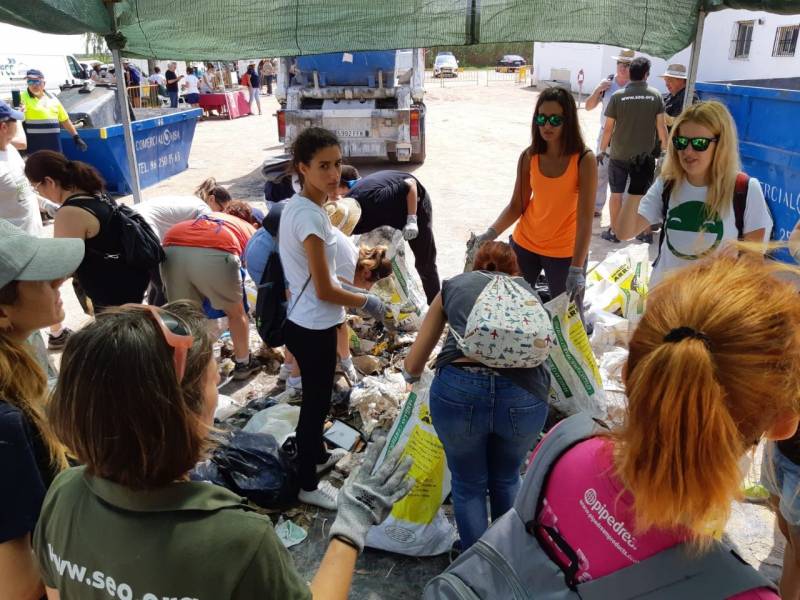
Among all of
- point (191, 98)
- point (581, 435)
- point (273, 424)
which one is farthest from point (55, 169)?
point (191, 98)

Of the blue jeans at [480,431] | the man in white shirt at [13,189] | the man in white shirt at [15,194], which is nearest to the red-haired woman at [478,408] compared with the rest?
the blue jeans at [480,431]

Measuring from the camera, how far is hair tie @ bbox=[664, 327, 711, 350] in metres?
1.02

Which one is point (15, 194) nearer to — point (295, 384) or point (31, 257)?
point (295, 384)

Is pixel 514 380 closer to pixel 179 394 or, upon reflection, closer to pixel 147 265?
pixel 179 394

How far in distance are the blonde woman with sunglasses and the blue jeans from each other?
3.88 feet

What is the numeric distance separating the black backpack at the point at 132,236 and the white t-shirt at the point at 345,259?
3.67 feet

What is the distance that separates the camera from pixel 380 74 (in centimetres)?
1098

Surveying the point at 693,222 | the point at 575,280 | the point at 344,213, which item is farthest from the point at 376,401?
the point at 693,222

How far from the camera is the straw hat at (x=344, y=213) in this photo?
4.16 metres

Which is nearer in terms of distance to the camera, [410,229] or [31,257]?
[31,257]

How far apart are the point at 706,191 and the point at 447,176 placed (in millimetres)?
7946

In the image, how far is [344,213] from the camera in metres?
4.19

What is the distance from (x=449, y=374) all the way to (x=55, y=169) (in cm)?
264

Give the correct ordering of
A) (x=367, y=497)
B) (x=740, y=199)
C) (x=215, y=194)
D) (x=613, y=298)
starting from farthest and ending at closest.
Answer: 1. (x=613, y=298)
2. (x=215, y=194)
3. (x=740, y=199)
4. (x=367, y=497)
